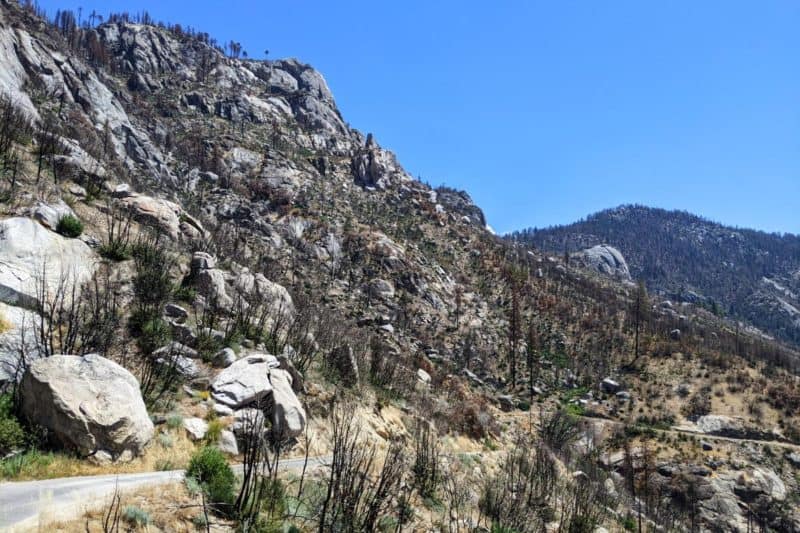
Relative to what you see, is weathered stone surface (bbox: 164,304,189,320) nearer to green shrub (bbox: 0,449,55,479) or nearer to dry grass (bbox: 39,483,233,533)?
green shrub (bbox: 0,449,55,479)

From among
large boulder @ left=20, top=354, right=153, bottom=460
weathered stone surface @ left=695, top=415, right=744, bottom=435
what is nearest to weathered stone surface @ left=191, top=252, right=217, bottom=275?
large boulder @ left=20, top=354, right=153, bottom=460

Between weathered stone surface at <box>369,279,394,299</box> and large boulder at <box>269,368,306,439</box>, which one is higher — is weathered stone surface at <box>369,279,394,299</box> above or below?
above

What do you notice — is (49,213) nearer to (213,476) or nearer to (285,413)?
(285,413)

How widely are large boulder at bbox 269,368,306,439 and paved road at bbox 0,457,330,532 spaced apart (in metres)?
4.09

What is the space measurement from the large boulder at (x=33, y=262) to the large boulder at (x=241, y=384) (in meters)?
5.13

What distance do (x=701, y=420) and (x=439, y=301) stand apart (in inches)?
1376

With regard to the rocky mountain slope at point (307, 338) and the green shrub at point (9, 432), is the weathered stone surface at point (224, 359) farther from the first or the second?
the green shrub at point (9, 432)

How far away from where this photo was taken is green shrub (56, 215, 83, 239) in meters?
16.7

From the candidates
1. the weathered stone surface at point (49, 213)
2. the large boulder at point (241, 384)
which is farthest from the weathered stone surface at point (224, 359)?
the weathered stone surface at point (49, 213)

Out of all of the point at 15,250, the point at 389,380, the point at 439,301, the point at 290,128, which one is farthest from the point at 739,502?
the point at 290,128

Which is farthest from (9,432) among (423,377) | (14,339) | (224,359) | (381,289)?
(381,289)

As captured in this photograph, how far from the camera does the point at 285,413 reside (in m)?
13.1

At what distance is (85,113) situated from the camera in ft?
187

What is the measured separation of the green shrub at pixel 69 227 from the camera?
1669 cm
